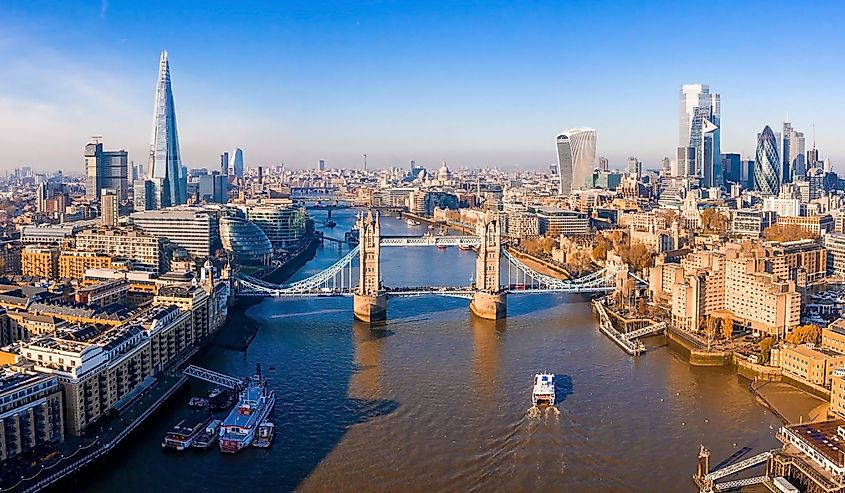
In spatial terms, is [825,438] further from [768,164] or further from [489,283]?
[768,164]

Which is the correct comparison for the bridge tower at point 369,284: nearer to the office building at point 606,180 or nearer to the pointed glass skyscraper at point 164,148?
the pointed glass skyscraper at point 164,148

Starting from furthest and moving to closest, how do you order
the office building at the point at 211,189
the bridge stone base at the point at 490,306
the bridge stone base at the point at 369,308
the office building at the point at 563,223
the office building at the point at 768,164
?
1. the office building at the point at 768,164
2. the office building at the point at 211,189
3. the office building at the point at 563,223
4. the bridge stone base at the point at 490,306
5. the bridge stone base at the point at 369,308

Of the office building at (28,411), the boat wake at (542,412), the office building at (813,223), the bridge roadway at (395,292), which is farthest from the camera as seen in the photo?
the office building at (813,223)

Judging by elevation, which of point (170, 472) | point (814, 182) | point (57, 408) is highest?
point (814, 182)

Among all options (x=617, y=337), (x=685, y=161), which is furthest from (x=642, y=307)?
(x=685, y=161)

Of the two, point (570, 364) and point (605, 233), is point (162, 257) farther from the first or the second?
point (605, 233)

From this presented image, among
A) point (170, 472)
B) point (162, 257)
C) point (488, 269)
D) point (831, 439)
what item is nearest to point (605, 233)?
point (488, 269)

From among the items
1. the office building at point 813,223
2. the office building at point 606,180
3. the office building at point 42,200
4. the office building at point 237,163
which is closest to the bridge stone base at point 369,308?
the office building at point 813,223
